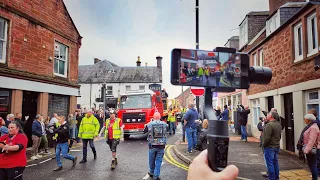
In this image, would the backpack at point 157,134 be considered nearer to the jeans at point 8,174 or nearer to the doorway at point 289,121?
the jeans at point 8,174

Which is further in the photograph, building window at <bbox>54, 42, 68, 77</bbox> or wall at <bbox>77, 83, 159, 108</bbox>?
wall at <bbox>77, 83, 159, 108</bbox>

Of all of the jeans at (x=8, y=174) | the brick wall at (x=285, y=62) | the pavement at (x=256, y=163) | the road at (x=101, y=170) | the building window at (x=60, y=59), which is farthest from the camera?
the building window at (x=60, y=59)

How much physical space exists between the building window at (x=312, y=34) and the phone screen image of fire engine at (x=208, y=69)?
8668 millimetres

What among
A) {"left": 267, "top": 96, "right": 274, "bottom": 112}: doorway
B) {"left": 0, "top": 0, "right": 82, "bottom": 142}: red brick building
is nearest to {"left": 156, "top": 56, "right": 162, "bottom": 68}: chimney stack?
{"left": 0, "top": 0, "right": 82, "bottom": 142}: red brick building

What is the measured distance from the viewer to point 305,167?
7.55 metres

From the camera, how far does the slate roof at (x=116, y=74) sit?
42.9m

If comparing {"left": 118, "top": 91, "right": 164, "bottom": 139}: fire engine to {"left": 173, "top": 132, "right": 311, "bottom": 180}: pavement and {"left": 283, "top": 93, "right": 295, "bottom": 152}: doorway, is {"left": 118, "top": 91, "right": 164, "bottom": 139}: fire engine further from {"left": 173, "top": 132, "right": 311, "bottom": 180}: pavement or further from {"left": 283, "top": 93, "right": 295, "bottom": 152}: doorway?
{"left": 283, "top": 93, "right": 295, "bottom": 152}: doorway

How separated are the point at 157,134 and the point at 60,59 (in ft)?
35.1

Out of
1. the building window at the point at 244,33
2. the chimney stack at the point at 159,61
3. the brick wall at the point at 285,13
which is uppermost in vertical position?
the chimney stack at the point at 159,61

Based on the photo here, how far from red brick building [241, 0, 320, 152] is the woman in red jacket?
846cm

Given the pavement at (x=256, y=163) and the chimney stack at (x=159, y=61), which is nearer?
the pavement at (x=256, y=163)

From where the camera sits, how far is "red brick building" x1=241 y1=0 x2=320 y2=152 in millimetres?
8550

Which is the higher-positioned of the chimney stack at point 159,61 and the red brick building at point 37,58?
the chimney stack at point 159,61

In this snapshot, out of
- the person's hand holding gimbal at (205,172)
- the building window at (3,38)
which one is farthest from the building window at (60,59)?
the person's hand holding gimbal at (205,172)
